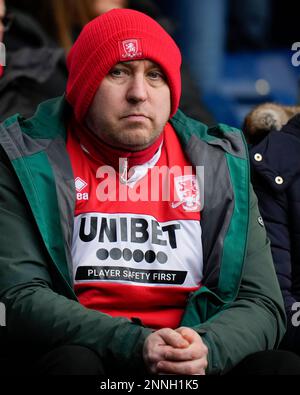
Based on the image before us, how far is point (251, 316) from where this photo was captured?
9.78 ft

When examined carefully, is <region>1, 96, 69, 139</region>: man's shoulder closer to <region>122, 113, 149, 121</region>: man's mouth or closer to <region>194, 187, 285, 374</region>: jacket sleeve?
<region>122, 113, 149, 121</region>: man's mouth

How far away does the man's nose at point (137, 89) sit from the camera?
3049 millimetres

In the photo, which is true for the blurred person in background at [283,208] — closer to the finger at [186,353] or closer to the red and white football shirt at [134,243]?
the red and white football shirt at [134,243]

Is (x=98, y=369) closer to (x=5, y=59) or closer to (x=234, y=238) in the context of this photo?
(x=234, y=238)

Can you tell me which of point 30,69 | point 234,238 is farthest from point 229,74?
point 234,238

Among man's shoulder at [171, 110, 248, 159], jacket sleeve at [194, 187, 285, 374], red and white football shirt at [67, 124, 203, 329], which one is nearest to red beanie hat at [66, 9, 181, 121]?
man's shoulder at [171, 110, 248, 159]

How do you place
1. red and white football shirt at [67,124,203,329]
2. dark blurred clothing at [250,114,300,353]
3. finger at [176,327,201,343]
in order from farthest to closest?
1. dark blurred clothing at [250,114,300,353]
2. red and white football shirt at [67,124,203,329]
3. finger at [176,327,201,343]

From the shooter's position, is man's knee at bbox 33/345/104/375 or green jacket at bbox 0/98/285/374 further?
green jacket at bbox 0/98/285/374

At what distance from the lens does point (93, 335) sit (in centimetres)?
282

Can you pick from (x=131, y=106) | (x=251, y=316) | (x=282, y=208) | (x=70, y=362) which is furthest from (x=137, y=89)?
→ (x=70, y=362)

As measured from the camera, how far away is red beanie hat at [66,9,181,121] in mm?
3076

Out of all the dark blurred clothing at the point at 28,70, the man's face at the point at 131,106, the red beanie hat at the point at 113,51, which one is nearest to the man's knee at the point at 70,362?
the man's face at the point at 131,106

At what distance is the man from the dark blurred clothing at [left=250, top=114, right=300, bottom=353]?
0.12 metres

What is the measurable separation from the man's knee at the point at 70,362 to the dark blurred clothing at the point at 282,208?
79cm
